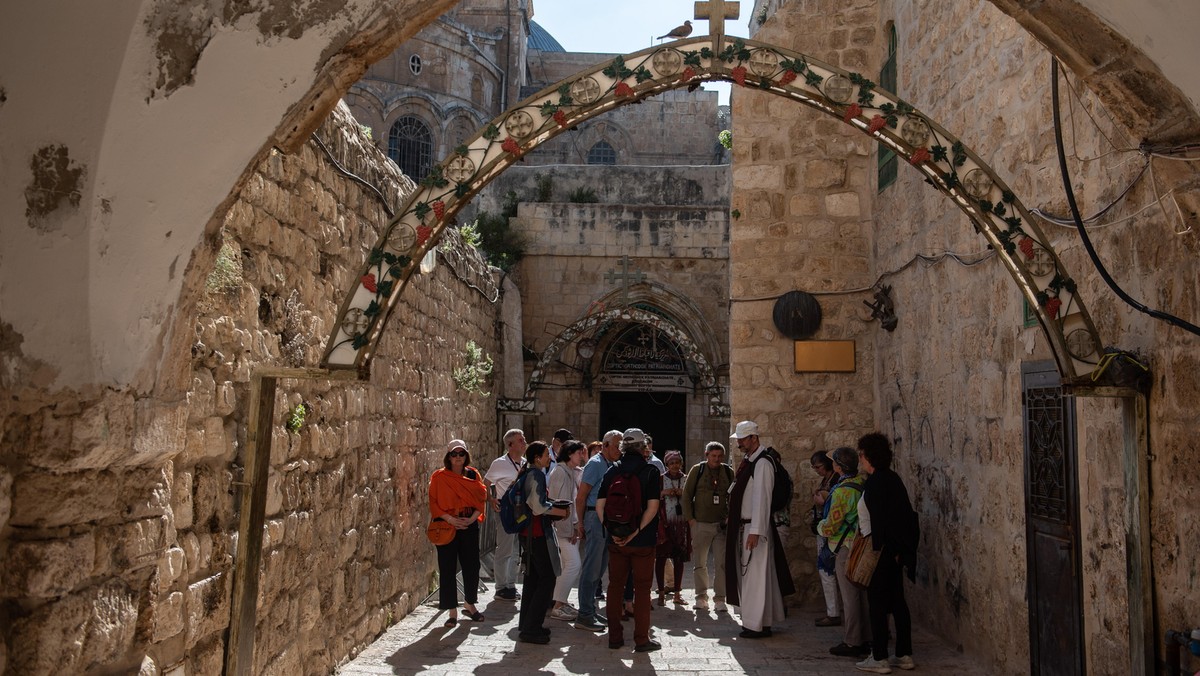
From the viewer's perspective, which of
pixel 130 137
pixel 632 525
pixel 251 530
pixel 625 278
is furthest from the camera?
pixel 625 278

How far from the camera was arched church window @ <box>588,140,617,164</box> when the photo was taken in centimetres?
3381

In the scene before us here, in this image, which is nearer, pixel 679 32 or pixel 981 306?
pixel 679 32

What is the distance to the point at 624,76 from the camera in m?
4.39

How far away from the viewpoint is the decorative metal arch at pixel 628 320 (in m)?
16.2

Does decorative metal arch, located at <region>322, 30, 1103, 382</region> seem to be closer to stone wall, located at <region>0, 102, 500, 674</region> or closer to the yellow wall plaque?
Result: stone wall, located at <region>0, 102, 500, 674</region>

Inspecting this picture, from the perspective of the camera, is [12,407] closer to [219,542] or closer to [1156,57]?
[219,542]

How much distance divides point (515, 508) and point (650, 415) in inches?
540

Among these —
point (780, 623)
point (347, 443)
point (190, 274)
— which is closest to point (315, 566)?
point (347, 443)

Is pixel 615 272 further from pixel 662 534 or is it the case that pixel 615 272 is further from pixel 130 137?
pixel 130 137

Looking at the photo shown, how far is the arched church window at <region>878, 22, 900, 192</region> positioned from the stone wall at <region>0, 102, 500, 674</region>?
4081 millimetres

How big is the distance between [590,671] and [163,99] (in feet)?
14.7

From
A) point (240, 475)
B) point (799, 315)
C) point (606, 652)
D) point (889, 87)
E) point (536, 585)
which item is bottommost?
point (606, 652)

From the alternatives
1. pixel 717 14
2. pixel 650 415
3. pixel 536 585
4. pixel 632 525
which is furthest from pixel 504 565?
pixel 650 415

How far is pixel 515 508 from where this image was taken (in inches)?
303
